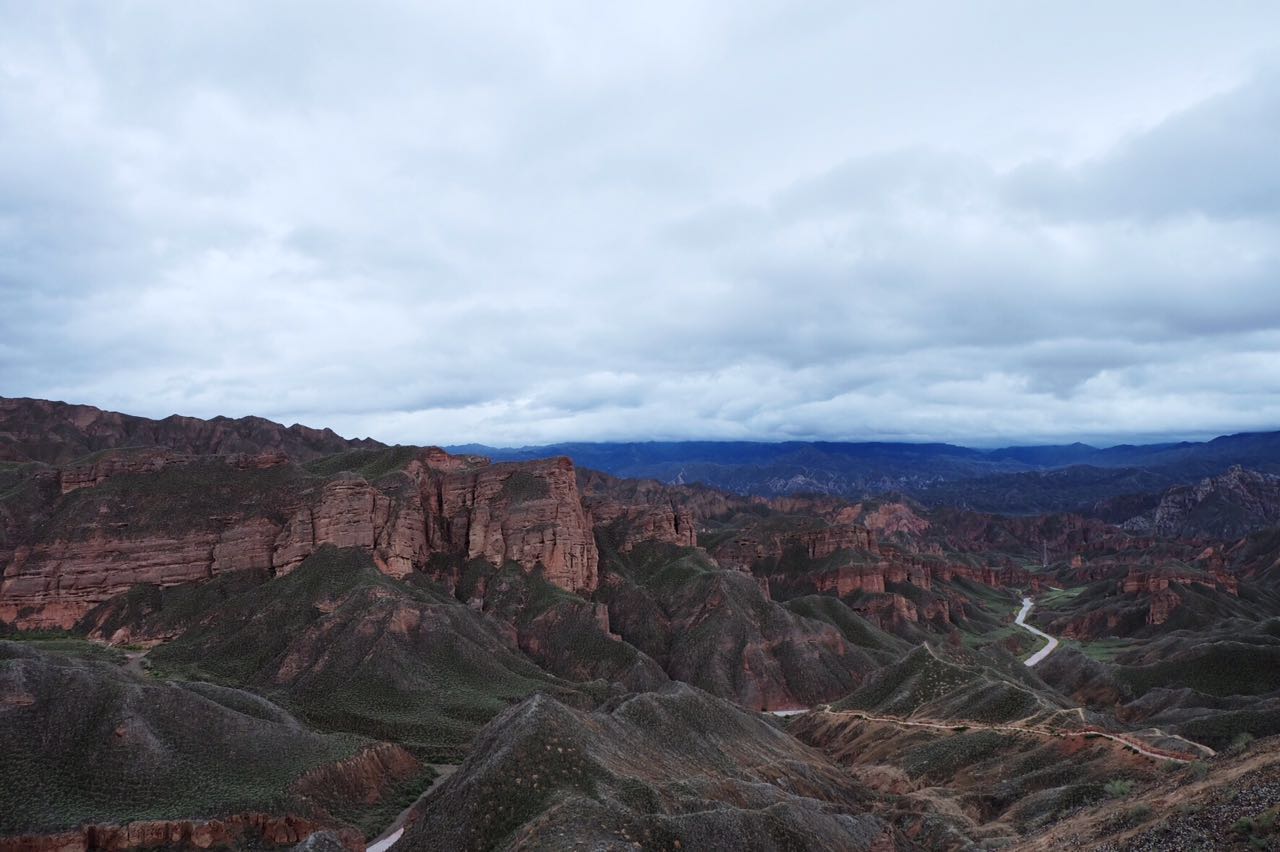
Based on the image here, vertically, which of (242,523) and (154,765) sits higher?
(242,523)

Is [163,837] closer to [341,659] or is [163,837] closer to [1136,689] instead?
[341,659]

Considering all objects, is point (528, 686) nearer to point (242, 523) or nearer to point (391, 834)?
point (391, 834)

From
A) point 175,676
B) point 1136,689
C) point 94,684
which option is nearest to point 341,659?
point 175,676

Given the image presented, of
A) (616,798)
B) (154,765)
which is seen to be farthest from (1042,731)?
(154,765)

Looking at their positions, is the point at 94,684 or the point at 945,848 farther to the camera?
the point at 94,684

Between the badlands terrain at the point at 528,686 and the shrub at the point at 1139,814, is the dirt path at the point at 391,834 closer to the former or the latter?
the badlands terrain at the point at 528,686

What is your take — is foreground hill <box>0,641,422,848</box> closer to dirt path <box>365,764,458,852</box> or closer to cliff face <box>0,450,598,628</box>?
dirt path <box>365,764,458,852</box>

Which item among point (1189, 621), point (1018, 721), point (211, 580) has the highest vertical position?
point (211, 580)
